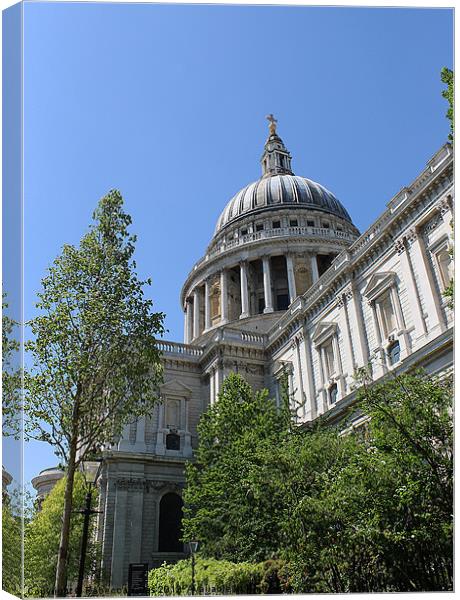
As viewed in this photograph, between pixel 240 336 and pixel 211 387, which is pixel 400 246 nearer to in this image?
pixel 240 336

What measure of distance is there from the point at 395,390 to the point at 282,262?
37808 mm

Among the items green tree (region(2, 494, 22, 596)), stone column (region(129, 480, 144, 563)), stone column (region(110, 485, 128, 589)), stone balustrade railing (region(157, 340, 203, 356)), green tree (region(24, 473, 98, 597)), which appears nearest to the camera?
green tree (region(2, 494, 22, 596))

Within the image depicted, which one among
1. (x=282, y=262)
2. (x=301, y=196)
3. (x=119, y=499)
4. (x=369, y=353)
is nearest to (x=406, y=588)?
(x=369, y=353)

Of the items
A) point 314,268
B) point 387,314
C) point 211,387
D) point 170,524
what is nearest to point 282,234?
point 314,268

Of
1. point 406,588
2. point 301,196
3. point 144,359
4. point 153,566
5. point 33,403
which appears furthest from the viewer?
point 301,196

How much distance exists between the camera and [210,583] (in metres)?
17.6

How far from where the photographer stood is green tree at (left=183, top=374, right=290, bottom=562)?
60.6 ft

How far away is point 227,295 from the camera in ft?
161

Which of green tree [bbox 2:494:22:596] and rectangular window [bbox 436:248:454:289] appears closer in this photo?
green tree [bbox 2:494:22:596]

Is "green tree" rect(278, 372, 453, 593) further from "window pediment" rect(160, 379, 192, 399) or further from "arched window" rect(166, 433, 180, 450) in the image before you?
"window pediment" rect(160, 379, 192, 399)

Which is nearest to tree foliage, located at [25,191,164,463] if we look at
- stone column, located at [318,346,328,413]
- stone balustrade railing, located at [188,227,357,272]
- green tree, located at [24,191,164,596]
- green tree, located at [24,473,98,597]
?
green tree, located at [24,191,164,596]

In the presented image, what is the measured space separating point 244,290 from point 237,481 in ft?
92.2

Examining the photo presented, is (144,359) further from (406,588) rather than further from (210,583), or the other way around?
(406,588)

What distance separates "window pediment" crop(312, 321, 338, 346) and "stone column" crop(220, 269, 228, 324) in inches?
694
